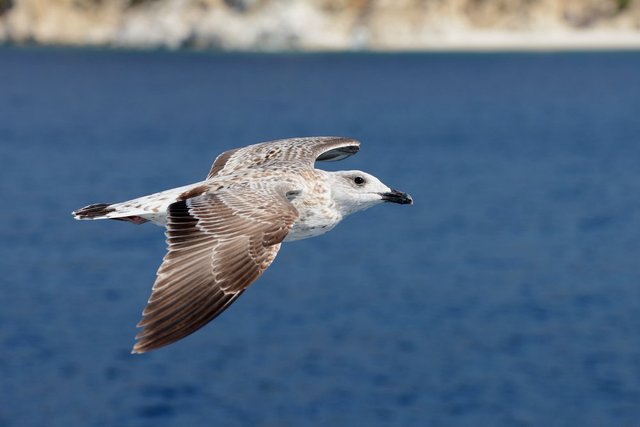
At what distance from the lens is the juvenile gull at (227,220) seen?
9398 millimetres

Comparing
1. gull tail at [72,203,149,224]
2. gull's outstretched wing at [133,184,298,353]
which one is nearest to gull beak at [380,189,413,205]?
gull's outstretched wing at [133,184,298,353]

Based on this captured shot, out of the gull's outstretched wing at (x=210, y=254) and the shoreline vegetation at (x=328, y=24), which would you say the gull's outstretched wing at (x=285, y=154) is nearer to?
the gull's outstretched wing at (x=210, y=254)

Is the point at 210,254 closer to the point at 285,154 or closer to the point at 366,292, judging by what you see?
the point at 285,154

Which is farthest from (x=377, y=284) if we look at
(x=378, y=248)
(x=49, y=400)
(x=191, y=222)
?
(x=191, y=222)

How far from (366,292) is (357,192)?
102ft

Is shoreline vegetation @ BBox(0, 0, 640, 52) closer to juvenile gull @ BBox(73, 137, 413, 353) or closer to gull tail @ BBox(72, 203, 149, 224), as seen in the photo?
juvenile gull @ BBox(73, 137, 413, 353)

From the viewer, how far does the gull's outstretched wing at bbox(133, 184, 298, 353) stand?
9.26 meters

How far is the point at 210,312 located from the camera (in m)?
9.38

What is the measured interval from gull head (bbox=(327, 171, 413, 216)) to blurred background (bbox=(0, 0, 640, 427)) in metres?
18.5

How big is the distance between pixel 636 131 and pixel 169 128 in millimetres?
35388

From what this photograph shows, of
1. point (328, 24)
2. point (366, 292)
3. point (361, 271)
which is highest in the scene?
point (366, 292)

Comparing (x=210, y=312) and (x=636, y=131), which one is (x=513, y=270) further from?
(x=636, y=131)

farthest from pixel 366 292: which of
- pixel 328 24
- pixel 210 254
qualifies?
pixel 328 24

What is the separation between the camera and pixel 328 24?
14888cm
